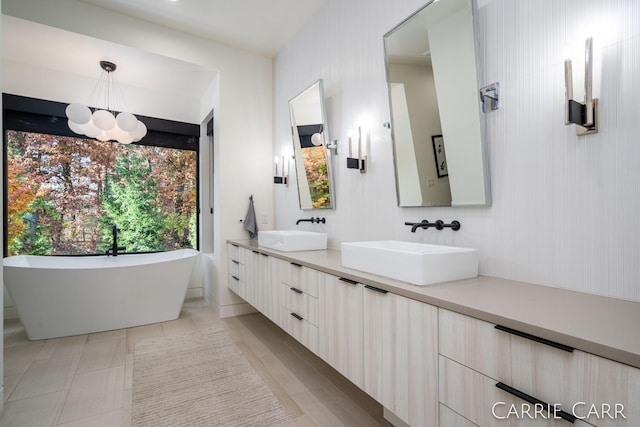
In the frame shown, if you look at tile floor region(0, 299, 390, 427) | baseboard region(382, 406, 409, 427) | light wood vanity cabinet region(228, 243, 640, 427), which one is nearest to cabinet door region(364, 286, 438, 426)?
light wood vanity cabinet region(228, 243, 640, 427)

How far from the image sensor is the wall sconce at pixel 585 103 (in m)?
1.11

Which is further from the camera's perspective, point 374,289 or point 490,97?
point 490,97

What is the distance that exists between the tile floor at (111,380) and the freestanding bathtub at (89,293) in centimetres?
13

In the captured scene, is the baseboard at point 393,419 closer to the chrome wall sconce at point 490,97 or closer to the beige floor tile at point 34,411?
the chrome wall sconce at point 490,97

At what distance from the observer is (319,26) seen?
9.44 feet

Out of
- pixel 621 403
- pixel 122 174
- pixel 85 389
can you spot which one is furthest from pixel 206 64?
pixel 621 403

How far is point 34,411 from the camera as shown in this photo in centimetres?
179

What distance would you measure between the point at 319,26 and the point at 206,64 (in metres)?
1.36

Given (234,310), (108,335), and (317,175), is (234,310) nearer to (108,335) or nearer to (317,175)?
(108,335)

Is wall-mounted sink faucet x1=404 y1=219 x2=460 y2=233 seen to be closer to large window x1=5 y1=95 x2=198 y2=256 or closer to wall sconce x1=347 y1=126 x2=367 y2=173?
wall sconce x1=347 y1=126 x2=367 y2=173

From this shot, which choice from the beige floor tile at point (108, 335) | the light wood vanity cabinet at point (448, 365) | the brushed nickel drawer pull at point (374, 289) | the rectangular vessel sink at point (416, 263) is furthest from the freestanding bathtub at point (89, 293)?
the brushed nickel drawer pull at point (374, 289)

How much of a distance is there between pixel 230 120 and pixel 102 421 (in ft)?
9.46

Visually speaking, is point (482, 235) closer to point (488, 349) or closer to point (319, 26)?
point (488, 349)

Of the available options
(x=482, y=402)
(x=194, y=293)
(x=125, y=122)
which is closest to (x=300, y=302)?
(x=482, y=402)
